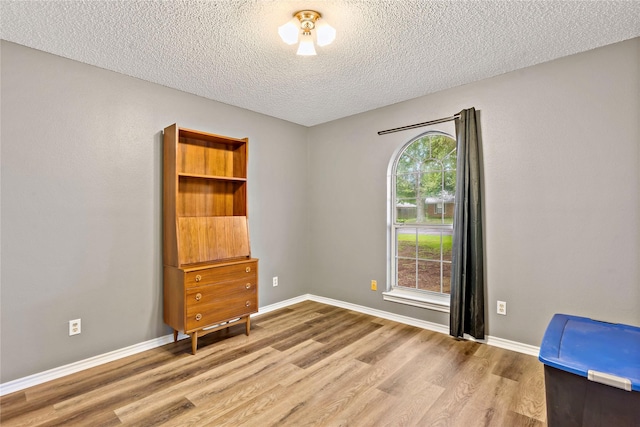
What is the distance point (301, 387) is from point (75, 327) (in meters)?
1.82

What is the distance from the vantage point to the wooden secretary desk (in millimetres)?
2746

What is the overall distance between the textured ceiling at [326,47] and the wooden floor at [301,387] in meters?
2.42

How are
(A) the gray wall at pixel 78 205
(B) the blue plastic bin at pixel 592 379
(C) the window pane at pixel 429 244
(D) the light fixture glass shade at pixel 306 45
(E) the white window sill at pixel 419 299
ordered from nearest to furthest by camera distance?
(B) the blue plastic bin at pixel 592 379, (D) the light fixture glass shade at pixel 306 45, (A) the gray wall at pixel 78 205, (E) the white window sill at pixel 419 299, (C) the window pane at pixel 429 244

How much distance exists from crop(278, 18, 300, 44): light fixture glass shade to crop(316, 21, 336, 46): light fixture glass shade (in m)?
0.13

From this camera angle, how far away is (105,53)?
7.79ft

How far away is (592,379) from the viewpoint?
1371 mm

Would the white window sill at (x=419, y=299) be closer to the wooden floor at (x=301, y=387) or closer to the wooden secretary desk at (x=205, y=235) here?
the wooden floor at (x=301, y=387)

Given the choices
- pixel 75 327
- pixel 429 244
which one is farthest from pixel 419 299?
pixel 75 327

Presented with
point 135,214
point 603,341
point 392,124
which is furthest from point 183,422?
point 392,124

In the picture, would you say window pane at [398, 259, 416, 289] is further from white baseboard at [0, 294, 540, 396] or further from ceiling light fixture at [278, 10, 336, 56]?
ceiling light fixture at [278, 10, 336, 56]

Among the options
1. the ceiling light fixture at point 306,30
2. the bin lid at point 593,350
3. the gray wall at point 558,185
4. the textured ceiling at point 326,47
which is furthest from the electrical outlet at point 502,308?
the ceiling light fixture at point 306,30

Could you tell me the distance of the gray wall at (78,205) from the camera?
→ 222 cm

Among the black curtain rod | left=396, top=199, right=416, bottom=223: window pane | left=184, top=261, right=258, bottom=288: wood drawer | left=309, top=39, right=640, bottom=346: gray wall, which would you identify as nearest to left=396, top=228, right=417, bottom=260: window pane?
left=396, top=199, right=416, bottom=223: window pane

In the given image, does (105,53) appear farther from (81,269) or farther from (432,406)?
(432,406)
